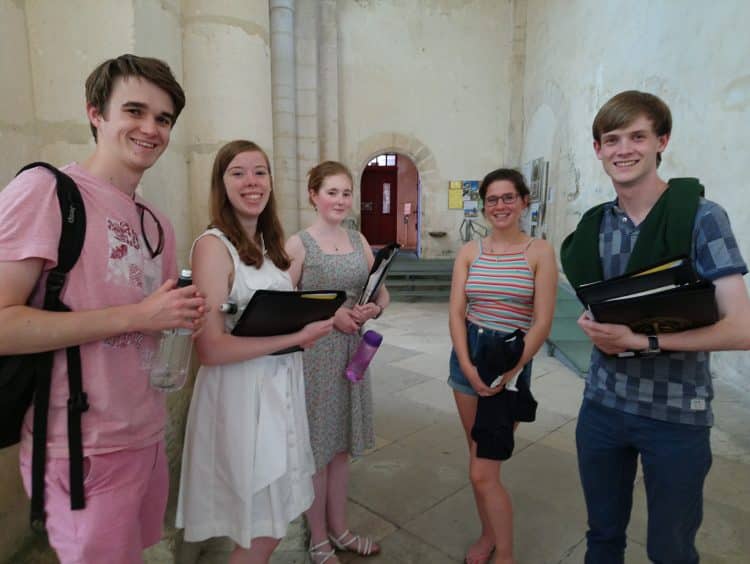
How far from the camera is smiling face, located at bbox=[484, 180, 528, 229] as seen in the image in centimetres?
190

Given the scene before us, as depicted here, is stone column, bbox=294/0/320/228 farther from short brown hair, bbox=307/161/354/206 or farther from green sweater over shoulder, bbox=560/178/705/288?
green sweater over shoulder, bbox=560/178/705/288

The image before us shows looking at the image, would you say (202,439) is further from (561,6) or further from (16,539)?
(561,6)

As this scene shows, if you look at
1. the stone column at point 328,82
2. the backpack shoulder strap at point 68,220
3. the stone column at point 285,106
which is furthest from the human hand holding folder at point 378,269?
the stone column at point 328,82

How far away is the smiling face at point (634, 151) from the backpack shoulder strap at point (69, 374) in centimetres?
139

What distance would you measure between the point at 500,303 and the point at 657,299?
74 centimetres

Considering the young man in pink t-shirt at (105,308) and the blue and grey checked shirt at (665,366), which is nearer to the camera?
the young man in pink t-shirt at (105,308)

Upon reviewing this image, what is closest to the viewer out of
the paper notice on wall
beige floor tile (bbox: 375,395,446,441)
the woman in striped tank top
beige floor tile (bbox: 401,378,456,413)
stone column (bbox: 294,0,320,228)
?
the woman in striped tank top

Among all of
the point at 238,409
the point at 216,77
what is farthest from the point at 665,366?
the point at 216,77

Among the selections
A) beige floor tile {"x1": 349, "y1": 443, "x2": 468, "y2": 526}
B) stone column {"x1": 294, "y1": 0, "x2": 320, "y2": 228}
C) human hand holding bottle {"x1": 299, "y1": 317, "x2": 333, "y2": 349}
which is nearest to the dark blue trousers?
human hand holding bottle {"x1": 299, "y1": 317, "x2": 333, "y2": 349}

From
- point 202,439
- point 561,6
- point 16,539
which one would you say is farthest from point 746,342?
point 561,6

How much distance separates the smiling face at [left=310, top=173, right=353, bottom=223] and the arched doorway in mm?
13991

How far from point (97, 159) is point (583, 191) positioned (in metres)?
7.12

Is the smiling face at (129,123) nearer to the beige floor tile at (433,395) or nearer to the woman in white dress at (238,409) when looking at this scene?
the woman in white dress at (238,409)

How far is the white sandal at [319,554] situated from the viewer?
2.00m
